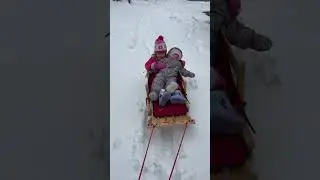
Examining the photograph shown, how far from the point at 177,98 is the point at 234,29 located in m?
0.18

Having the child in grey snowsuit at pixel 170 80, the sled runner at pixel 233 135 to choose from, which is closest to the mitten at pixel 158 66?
the child in grey snowsuit at pixel 170 80

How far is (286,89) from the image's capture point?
808mm

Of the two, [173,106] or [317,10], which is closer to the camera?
[173,106]

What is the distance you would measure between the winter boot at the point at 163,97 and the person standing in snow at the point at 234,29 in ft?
0.50

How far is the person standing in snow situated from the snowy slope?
0.03 meters

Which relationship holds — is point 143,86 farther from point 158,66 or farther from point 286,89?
point 286,89

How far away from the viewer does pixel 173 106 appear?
0.71 metres

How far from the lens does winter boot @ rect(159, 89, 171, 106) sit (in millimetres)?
699

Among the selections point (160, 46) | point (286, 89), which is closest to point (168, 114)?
point (160, 46)
